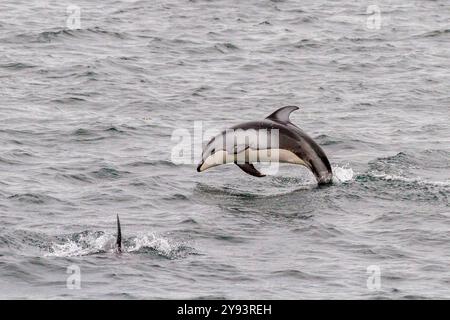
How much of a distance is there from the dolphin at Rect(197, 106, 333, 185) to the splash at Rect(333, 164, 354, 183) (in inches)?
13.6

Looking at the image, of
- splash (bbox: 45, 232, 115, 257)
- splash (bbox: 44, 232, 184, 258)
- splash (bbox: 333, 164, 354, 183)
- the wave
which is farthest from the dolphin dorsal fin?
the wave

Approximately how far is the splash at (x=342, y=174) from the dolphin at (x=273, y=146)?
1.13 feet

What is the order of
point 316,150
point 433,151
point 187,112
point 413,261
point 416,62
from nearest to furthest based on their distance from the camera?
1. point 413,261
2. point 316,150
3. point 433,151
4. point 187,112
5. point 416,62

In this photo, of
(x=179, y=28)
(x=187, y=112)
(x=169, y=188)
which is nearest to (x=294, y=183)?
(x=169, y=188)

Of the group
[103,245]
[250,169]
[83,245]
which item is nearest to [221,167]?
[250,169]

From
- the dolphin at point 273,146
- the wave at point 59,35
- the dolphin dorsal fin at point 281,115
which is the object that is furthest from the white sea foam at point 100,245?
the wave at point 59,35

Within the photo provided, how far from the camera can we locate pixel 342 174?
74.9 feet

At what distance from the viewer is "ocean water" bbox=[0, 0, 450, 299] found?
55.7 ft

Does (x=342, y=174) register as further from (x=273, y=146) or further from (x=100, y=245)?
(x=100, y=245)

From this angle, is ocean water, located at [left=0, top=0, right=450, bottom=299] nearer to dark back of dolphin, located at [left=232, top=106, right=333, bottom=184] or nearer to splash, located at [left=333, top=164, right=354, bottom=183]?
splash, located at [left=333, top=164, right=354, bottom=183]

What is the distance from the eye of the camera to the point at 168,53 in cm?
3650
